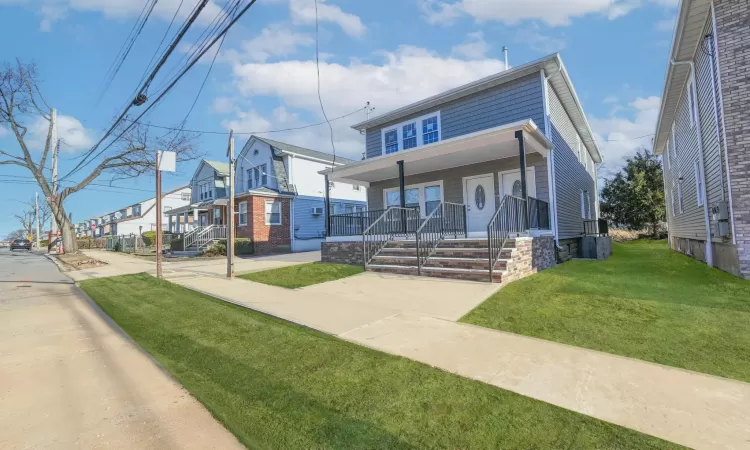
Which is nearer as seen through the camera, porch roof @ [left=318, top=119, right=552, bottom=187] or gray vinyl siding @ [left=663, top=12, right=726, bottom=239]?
gray vinyl siding @ [left=663, top=12, right=726, bottom=239]

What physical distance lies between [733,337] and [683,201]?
11162 mm

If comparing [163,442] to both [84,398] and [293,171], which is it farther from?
[293,171]

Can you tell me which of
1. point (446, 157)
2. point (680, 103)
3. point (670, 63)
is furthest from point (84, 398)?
point (680, 103)

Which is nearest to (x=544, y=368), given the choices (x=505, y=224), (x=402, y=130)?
(x=505, y=224)

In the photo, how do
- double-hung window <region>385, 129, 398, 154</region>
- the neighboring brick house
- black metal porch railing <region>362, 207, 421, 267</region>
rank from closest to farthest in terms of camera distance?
the neighboring brick house < black metal porch railing <region>362, 207, 421, 267</region> < double-hung window <region>385, 129, 398, 154</region>

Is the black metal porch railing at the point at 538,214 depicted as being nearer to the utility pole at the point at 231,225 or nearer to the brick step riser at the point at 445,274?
the brick step riser at the point at 445,274

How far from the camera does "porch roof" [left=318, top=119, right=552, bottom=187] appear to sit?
9008 millimetres

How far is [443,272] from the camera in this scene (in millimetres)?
7621

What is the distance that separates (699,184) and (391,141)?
9830 millimetres

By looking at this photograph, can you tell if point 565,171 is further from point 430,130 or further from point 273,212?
point 273,212

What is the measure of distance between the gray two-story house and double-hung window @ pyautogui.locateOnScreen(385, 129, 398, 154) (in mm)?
48

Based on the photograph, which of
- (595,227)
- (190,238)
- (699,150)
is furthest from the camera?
(190,238)

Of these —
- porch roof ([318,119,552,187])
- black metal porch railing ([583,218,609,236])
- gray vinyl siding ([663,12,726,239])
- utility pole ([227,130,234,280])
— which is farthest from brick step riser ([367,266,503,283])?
black metal porch railing ([583,218,609,236])

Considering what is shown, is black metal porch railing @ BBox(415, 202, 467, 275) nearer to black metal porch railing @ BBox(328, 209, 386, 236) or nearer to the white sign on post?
black metal porch railing @ BBox(328, 209, 386, 236)
